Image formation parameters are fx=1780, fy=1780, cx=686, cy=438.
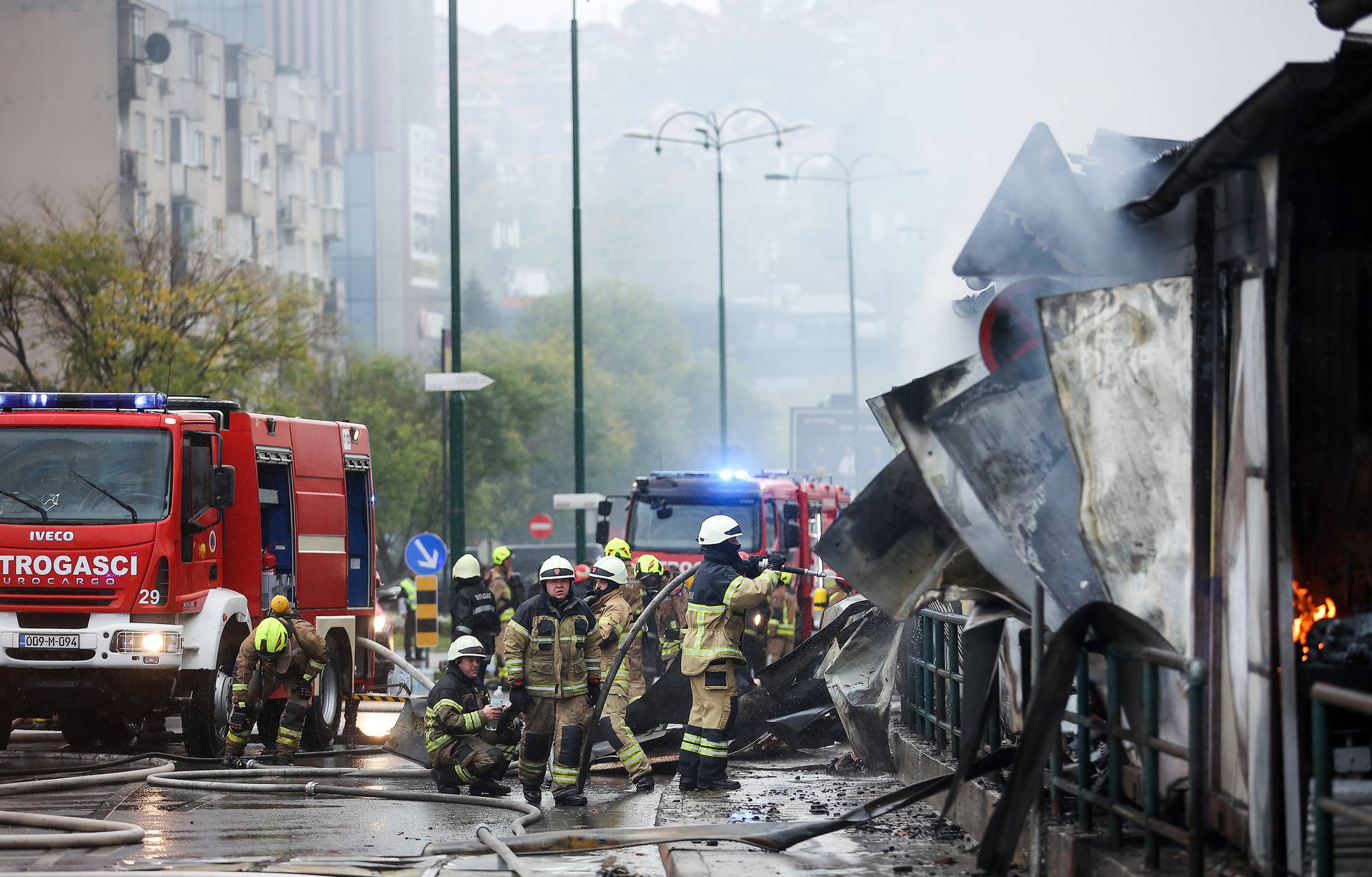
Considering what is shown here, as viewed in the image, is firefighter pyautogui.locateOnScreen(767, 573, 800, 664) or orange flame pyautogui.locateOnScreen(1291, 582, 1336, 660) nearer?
orange flame pyautogui.locateOnScreen(1291, 582, 1336, 660)

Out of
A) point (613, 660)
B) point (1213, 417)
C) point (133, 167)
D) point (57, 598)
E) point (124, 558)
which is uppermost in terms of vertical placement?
point (133, 167)

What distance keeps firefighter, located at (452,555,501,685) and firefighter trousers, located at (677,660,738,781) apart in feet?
15.9

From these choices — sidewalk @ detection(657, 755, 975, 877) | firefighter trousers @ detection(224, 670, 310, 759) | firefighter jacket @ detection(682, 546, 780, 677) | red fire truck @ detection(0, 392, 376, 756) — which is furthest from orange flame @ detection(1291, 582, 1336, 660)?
red fire truck @ detection(0, 392, 376, 756)

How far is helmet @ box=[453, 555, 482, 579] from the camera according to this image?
1605 cm

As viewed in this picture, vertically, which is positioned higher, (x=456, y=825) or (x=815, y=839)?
(x=815, y=839)

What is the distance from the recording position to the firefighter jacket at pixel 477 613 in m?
15.7

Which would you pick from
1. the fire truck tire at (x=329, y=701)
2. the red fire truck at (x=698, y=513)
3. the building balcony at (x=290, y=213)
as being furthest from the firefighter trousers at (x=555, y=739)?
the building balcony at (x=290, y=213)

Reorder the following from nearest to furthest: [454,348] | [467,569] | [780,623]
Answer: [467,569]
[780,623]
[454,348]

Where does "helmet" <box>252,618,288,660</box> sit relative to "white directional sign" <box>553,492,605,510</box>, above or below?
below

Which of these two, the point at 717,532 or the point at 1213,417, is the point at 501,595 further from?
the point at 1213,417

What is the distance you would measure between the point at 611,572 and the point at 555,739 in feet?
5.73

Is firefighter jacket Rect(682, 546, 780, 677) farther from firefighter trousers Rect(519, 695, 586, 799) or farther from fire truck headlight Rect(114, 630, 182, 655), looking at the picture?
fire truck headlight Rect(114, 630, 182, 655)

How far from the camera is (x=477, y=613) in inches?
617

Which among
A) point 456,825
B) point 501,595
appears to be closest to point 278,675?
point 456,825
